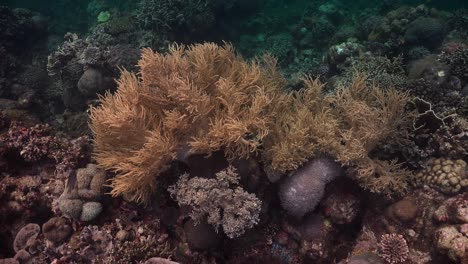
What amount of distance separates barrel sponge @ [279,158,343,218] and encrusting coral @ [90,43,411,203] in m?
0.16

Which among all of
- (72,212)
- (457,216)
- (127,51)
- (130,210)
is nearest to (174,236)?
(130,210)

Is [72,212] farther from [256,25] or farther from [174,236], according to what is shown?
[256,25]

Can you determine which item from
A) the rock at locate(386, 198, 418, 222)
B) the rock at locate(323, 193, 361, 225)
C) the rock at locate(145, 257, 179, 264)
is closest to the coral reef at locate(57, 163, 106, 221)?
the rock at locate(145, 257, 179, 264)

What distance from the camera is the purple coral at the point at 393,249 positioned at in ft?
14.8

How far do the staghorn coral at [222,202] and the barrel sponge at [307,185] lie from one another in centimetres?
67

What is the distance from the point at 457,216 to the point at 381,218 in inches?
40.1

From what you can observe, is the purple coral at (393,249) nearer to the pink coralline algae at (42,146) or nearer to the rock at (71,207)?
the rock at (71,207)

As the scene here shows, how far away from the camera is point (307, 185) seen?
15.5ft

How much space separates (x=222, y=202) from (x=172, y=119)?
1219 mm

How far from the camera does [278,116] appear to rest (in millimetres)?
5000

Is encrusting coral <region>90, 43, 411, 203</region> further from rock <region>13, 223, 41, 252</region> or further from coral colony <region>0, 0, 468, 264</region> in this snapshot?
rock <region>13, 223, 41, 252</region>

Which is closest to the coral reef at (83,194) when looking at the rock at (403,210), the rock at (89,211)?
the rock at (89,211)

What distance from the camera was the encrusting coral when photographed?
432 centimetres

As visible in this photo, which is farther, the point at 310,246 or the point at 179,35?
the point at 179,35
